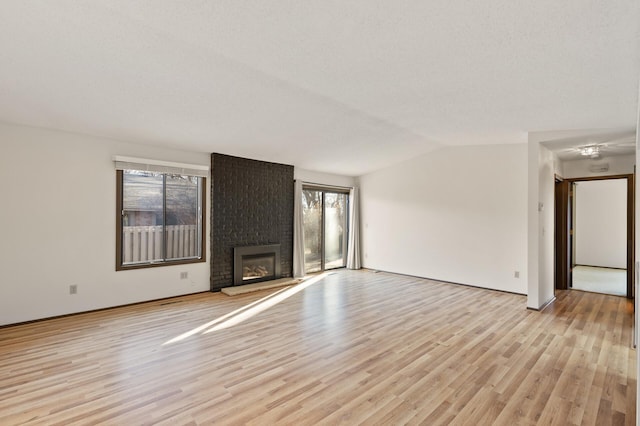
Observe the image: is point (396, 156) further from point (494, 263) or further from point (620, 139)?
point (620, 139)

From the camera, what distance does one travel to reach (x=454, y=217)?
6297 millimetres

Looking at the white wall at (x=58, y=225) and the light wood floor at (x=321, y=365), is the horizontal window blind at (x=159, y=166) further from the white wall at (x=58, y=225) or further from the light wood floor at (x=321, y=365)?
the light wood floor at (x=321, y=365)

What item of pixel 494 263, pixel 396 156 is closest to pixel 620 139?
pixel 494 263

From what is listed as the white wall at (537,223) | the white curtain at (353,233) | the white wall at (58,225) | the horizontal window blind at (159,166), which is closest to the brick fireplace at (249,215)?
the horizontal window blind at (159,166)

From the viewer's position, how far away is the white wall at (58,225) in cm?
374

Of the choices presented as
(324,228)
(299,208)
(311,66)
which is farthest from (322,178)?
(311,66)

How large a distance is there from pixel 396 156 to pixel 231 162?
3336 millimetres

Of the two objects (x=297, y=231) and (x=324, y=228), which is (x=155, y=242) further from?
(x=324, y=228)

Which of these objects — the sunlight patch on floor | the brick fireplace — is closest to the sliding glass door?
the brick fireplace

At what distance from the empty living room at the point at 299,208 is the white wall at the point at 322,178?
105mm

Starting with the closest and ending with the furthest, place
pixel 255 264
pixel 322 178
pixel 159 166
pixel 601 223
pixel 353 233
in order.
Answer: pixel 159 166 < pixel 255 264 < pixel 322 178 < pixel 353 233 < pixel 601 223

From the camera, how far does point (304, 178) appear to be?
6.94 meters

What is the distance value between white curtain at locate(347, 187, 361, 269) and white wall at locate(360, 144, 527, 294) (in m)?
0.25

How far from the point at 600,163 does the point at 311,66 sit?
18.6ft
